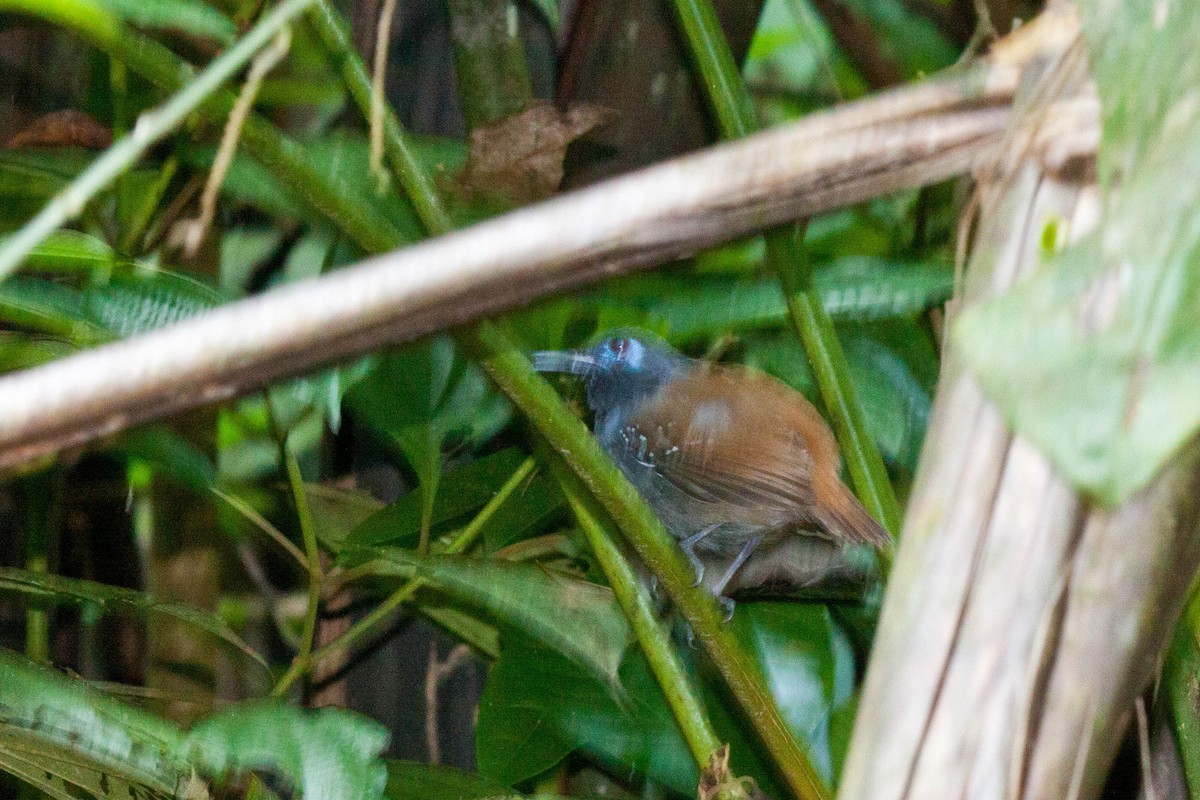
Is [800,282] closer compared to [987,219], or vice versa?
[987,219]

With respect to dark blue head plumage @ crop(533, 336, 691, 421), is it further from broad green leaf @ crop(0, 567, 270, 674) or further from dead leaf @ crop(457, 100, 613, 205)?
broad green leaf @ crop(0, 567, 270, 674)

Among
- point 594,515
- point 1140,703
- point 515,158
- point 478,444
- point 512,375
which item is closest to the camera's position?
point 1140,703

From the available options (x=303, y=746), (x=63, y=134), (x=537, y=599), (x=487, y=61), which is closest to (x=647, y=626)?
(x=537, y=599)

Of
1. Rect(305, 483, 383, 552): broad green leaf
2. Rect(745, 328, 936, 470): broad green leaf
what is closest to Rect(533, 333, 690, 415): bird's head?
Rect(745, 328, 936, 470): broad green leaf

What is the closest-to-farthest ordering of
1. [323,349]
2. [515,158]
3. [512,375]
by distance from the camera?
[323,349] → [512,375] → [515,158]

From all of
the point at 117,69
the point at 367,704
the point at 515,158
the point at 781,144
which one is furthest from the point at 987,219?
the point at 117,69

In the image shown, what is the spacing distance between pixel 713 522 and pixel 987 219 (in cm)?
141

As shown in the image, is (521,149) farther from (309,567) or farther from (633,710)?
(633,710)

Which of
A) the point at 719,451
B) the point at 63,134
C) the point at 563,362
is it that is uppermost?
the point at 63,134

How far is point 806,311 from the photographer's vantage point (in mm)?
1440

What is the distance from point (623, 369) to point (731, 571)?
504 millimetres

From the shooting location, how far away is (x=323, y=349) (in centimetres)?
55

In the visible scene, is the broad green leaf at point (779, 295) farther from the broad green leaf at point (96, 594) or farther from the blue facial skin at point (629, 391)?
the broad green leaf at point (96, 594)

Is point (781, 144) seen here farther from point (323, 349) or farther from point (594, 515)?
point (594, 515)
